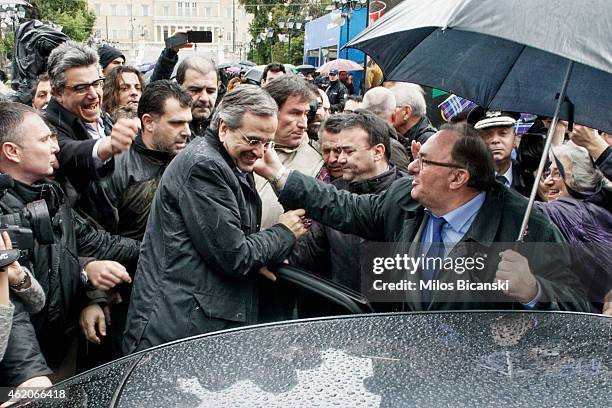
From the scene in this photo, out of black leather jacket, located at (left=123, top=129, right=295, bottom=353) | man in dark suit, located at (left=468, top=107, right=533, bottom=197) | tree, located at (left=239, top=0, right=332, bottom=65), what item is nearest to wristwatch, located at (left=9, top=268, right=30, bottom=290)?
black leather jacket, located at (left=123, top=129, right=295, bottom=353)

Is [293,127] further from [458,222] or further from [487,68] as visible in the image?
[458,222]

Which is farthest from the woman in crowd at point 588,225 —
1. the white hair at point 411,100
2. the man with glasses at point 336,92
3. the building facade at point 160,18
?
the building facade at point 160,18

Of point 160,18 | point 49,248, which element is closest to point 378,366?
point 49,248

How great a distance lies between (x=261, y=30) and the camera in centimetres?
5691

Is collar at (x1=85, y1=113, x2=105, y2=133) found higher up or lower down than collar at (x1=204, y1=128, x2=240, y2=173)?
lower down

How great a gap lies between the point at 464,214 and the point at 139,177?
180 cm

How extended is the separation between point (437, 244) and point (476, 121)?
243 centimetres

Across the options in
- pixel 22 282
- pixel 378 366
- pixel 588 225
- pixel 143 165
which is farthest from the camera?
pixel 143 165

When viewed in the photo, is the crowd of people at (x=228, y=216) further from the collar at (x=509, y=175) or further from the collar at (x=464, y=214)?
the collar at (x=509, y=175)

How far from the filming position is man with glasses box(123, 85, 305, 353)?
9.30ft

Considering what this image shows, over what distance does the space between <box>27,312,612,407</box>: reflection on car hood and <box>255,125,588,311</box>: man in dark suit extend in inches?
23.1

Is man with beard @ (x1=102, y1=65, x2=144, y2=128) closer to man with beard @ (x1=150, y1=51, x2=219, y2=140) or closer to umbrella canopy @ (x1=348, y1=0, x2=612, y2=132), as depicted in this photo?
man with beard @ (x1=150, y1=51, x2=219, y2=140)

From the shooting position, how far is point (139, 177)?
→ 369 cm

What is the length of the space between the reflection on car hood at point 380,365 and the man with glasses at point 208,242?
3.13 feet
